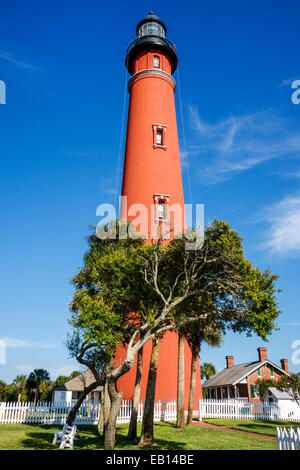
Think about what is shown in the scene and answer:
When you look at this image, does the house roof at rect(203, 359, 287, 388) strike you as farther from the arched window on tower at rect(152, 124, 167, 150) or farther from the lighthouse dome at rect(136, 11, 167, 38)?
the lighthouse dome at rect(136, 11, 167, 38)

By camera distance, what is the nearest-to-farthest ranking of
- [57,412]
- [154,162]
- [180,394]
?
1. [180,394]
2. [57,412]
3. [154,162]

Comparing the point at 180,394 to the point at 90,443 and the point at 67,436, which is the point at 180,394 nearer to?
the point at 90,443

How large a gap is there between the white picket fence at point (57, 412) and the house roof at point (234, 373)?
69.2 ft

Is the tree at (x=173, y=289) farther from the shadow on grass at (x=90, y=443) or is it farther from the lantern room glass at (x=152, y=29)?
the lantern room glass at (x=152, y=29)

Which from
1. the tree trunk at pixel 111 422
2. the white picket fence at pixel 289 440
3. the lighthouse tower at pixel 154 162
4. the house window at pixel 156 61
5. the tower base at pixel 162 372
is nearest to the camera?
the white picket fence at pixel 289 440

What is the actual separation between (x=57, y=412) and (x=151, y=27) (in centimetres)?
3098

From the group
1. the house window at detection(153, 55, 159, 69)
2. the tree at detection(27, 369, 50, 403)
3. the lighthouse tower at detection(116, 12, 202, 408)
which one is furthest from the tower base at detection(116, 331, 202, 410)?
the tree at detection(27, 369, 50, 403)

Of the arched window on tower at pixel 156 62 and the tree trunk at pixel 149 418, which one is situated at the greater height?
the arched window on tower at pixel 156 62

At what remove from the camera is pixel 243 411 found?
2736 cm

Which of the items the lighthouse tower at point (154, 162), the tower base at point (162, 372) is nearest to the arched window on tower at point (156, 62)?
the lighthouse tower at point (154, 162)

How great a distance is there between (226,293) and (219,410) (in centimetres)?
1626

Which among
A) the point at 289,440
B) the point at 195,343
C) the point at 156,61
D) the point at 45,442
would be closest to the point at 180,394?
the point at 195,343

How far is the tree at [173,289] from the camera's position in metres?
12.4
